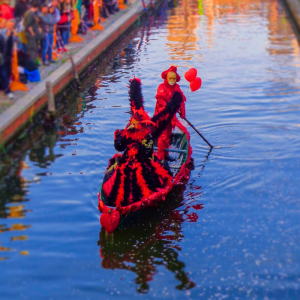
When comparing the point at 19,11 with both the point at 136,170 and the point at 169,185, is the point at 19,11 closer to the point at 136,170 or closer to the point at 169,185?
the point at 169,185

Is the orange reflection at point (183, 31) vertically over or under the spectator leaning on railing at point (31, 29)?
under

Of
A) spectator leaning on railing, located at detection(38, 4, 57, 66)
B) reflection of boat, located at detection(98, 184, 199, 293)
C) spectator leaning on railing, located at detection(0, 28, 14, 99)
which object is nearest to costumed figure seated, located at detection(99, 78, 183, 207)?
reflection of boat, located at detection(98, 184, 199, 293)

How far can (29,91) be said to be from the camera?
1382cm

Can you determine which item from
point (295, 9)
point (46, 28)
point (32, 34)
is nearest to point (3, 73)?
point (32, 34)

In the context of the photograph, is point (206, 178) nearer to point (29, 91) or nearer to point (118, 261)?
point (118, 261)

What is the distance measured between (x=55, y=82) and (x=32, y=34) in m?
1.51

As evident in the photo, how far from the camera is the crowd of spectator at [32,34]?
13.1 metres

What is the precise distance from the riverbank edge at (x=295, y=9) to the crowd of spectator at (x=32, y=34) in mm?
11689

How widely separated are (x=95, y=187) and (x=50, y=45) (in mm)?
7706

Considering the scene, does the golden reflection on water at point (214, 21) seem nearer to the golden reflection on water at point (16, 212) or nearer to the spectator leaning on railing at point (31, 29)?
the spectator leaning on railing at point (31, 29)

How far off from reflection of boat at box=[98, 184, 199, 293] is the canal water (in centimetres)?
2

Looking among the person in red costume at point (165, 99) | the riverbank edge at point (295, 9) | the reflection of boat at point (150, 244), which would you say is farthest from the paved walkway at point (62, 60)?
the riverbank edge at point (295, 9)

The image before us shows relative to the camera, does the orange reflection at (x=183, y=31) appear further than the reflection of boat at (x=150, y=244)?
Yes

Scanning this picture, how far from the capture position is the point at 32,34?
14875 mm
